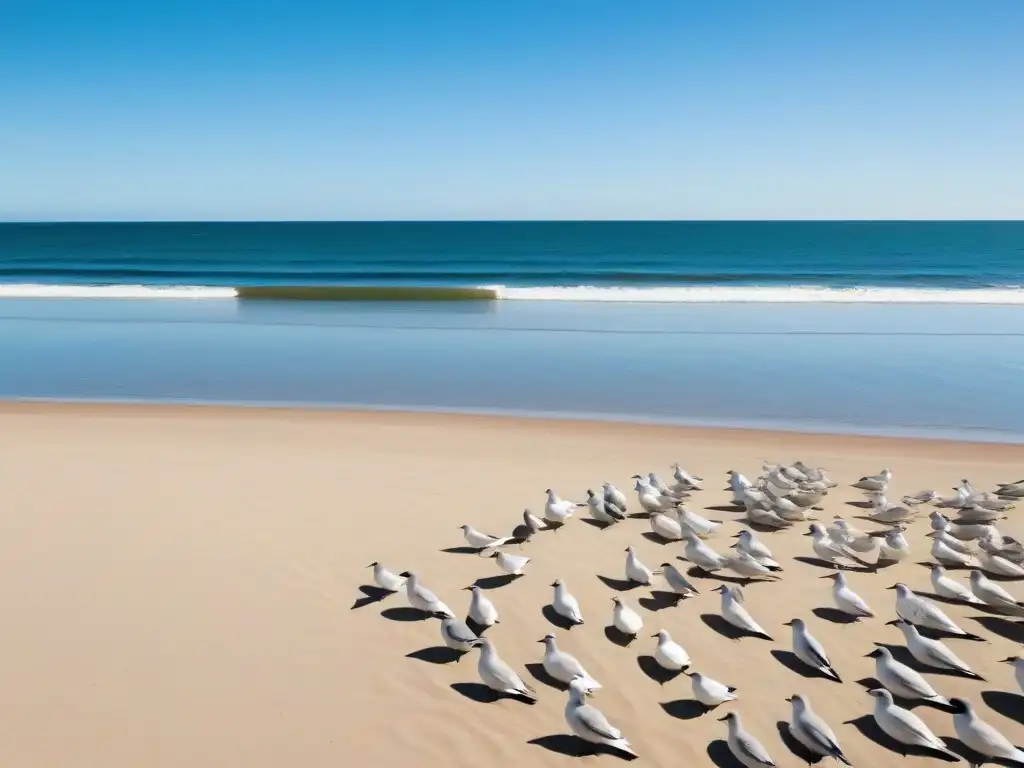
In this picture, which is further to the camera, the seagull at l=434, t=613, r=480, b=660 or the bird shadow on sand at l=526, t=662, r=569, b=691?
the seagull at l=434, t=613, r=480, b=660

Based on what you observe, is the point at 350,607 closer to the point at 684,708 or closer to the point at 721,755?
the point at 684,708

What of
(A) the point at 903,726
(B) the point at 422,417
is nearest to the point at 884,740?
(A) the point at 903,726

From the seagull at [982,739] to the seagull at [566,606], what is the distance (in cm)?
234

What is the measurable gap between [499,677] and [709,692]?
3.97ft

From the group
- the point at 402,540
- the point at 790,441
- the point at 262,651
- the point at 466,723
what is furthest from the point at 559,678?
the point at 790,441

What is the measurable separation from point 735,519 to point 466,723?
12.9 ft

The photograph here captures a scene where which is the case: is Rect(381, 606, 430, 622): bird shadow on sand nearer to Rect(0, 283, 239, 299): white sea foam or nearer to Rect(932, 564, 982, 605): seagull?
Rect(932, 564, 982, 605): seagull

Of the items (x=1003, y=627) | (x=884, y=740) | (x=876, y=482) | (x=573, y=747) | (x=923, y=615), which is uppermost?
(x=876, y=482)

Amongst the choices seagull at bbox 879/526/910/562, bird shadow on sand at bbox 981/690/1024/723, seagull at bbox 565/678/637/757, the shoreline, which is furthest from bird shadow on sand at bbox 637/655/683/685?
the shoreline

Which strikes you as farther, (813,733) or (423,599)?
(423,599)

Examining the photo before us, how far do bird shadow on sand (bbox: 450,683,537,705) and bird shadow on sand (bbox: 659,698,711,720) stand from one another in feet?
2.56

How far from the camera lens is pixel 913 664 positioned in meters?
5.12

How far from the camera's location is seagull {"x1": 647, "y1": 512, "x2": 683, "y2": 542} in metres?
7.03

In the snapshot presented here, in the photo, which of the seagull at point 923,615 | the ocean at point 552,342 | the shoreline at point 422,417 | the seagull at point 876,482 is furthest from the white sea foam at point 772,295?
the seagull at point 923,615
